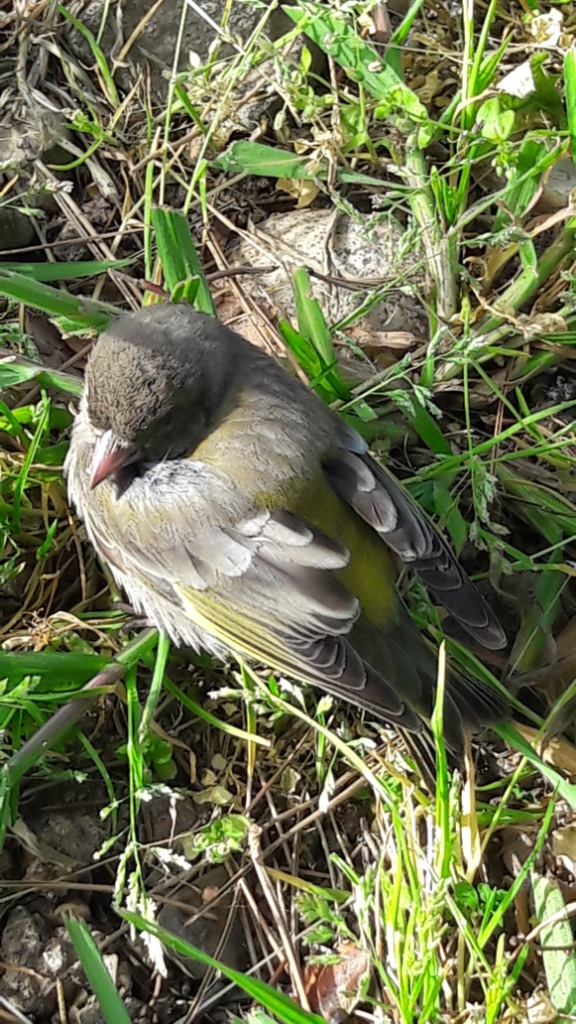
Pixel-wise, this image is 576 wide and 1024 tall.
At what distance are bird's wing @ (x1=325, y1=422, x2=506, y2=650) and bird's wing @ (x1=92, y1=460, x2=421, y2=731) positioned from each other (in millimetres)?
172

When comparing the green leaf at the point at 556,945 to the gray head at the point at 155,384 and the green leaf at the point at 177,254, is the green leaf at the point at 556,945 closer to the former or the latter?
the gray head at the point at 155,384

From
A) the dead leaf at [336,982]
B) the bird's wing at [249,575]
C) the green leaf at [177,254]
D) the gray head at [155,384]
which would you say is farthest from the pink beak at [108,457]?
the dead leaf at [336,982]

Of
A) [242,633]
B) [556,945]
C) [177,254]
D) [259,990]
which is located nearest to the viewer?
[259,990]

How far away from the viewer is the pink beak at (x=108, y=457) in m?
Result: 2.87

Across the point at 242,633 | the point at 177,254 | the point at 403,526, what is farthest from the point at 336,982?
the point at 177,254

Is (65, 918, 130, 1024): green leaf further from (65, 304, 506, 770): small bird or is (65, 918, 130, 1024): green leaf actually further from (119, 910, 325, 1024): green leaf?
(65, 304, 506, 770): small bird

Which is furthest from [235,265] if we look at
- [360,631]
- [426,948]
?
[426,948]

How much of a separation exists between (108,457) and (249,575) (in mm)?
502

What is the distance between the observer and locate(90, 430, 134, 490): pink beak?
287 centimetres

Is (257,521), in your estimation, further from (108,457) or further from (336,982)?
(336,982)

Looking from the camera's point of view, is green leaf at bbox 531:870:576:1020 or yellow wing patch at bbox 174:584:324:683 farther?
green leaf at bbox 531:870:576:1020

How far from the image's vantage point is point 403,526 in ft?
9.82

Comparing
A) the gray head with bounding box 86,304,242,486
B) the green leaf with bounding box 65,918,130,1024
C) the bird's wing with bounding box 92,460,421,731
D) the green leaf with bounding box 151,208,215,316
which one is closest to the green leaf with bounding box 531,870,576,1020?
the bird's wing with bounding box 92,460,421,731

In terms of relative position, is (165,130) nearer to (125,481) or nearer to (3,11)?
(3,11)
